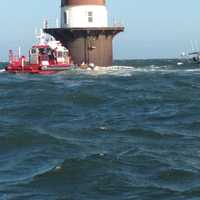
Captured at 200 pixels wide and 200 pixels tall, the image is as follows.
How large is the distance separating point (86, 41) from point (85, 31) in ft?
3.01

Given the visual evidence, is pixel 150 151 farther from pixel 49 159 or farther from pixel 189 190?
pixel 189 190

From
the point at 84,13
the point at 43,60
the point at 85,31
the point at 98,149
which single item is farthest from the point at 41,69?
the point at 98,149

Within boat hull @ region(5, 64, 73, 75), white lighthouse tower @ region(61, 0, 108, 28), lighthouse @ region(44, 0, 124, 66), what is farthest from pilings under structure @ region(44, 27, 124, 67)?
boat hull @ region(5, 64, 73, 75)

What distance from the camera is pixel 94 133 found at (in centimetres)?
1798

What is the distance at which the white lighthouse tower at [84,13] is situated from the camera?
57375 mm

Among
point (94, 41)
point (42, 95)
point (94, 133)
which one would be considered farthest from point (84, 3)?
point (94, 133)

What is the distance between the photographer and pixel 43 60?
51.5m

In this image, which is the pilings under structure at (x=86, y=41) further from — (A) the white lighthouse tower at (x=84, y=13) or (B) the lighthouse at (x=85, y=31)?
(A) the white lighthouse tower at (x=84, y=13)

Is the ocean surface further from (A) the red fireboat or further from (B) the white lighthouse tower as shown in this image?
(B) the white lighthouse tower

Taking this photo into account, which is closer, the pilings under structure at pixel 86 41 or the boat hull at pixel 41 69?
the boat hull at pixel 41 69

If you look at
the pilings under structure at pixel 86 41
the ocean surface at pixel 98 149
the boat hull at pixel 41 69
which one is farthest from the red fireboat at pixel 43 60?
the ocean surface at pixel 98 149

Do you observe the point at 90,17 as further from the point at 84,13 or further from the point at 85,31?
→ the point at 85,31

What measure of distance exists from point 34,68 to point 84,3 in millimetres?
9536

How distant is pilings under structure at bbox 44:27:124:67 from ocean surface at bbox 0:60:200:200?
1218 inches
